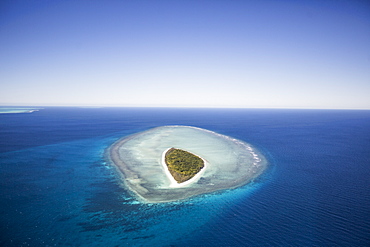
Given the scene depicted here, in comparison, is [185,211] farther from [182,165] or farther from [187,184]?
[182,165]

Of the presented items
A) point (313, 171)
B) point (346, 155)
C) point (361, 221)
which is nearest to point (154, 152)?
point (313, 171)

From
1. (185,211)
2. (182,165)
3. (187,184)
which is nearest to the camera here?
(185,211)

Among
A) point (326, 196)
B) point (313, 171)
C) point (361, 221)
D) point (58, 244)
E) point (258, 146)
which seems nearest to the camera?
point (58, 244)

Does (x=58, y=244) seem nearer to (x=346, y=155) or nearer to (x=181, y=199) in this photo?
(x=181, y=199)

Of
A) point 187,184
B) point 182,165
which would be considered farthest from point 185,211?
point 182,165

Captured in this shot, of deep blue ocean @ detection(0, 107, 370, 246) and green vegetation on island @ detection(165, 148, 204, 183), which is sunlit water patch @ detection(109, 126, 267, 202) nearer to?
green vegetation on island @ detection(165, 148, 204, 183)

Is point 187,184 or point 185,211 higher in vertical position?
point 187,184

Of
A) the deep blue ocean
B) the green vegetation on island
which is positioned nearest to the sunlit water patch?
the green vegetation on island
